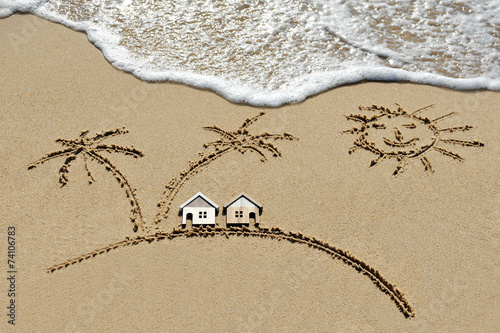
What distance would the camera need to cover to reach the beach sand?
330cm

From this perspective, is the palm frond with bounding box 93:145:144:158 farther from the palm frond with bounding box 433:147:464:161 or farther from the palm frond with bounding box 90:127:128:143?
the palm frond with bounding box 433:147:464:161

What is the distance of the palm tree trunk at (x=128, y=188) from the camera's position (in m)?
3.77

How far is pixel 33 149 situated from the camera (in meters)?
4.20

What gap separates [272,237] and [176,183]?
102 centimetres

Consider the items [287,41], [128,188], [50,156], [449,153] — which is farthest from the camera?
[287,41]

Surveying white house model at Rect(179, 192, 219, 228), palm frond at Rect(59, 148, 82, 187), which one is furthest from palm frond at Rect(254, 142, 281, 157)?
palm frond at Rect(59, 148, 82, 187)

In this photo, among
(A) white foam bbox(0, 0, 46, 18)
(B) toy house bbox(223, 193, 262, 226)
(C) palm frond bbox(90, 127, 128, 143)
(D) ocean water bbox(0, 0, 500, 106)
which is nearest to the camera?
(B) toy house bbox(223, 193, 262, 226)

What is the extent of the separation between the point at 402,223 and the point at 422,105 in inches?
60.1

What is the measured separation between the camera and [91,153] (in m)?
4.19

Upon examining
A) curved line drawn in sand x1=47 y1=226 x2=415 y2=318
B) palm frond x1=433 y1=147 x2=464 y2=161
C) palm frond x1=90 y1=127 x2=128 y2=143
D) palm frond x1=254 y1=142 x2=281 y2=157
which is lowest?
curved line drawn in sand x1=47 y1=226 x2=415 y2=318

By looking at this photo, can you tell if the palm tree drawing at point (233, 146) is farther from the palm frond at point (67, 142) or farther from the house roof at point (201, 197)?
the palm frond at point (67, 142)

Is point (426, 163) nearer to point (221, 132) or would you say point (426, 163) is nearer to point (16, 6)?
point (221, 132)

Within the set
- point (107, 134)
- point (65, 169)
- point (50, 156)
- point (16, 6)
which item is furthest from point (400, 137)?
point (16, 6)

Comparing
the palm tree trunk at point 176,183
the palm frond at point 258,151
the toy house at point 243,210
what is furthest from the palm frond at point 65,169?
the palm frond at point 258,151
